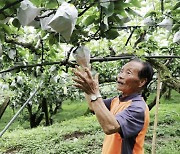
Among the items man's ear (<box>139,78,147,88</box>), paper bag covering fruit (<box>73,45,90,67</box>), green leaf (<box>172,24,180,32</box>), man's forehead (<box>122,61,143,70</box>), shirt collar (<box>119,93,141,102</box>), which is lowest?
shirt collar (<box>119,93,141,102</box>)

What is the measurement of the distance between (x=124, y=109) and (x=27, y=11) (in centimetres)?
81

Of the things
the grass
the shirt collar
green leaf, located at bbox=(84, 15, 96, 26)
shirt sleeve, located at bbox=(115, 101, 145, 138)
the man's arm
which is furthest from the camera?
the grass

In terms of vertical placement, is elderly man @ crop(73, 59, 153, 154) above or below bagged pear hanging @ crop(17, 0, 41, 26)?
below

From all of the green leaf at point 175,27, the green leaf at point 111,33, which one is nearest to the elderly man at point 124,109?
the green leaf at point 111,33

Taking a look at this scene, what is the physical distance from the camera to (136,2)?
938 millimetres

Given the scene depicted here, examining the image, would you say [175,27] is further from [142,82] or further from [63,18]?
[63,18]

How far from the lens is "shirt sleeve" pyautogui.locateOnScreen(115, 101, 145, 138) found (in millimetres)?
1344

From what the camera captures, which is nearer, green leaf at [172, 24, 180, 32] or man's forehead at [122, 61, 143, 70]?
green leaf at [172, 24, 180, 32]

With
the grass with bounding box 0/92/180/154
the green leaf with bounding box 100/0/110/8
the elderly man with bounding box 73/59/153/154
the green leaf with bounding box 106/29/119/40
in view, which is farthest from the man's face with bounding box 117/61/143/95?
the grass with bounding box 0/92/180/154

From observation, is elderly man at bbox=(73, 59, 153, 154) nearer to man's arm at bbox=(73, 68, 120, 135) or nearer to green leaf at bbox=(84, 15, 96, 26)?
man's arm at bbox=(73, 68, 120, 135)

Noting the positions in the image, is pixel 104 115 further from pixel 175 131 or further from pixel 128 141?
pixel 175 131

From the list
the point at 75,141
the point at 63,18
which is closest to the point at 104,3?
the point at 63,18

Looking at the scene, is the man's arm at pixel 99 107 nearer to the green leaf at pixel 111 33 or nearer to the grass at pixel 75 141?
the green leaf at pixel 111 33

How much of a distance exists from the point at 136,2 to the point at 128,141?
0.78 metres
